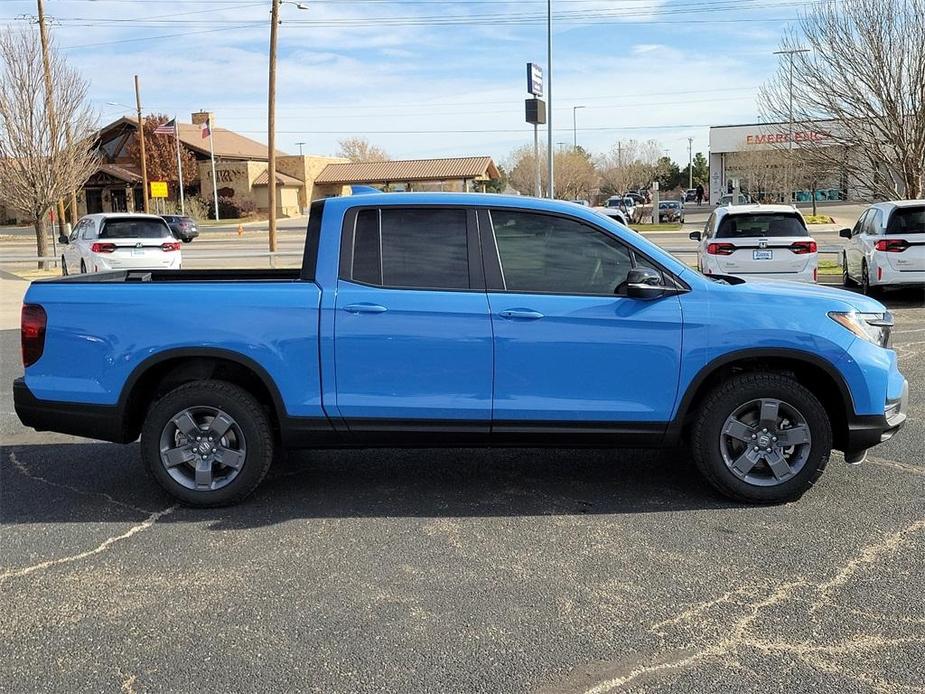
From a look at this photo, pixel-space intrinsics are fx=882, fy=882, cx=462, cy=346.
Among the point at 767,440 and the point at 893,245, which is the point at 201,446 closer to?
the point at 767,440

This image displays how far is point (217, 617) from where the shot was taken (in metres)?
3.77

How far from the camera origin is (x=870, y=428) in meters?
4.98

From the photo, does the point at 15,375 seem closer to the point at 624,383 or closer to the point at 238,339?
the point at 238,339

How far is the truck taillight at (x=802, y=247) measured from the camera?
41.3ft

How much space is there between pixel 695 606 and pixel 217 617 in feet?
6.74

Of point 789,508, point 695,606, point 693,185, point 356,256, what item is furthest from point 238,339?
point 693,185

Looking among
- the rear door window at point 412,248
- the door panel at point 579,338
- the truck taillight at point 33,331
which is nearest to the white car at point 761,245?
the door panel at point 579,338

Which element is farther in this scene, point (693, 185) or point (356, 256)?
point (693, 185)

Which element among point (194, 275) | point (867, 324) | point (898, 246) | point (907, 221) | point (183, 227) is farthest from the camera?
point (183, 227)

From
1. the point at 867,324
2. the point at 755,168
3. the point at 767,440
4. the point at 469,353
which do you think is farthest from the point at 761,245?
the point at 755,168

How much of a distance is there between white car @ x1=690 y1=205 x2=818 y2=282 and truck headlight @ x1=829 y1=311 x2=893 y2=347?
7497 mm

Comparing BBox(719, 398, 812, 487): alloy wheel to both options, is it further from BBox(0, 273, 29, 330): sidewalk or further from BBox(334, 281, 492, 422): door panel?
BBox(0, 273, 29, 330): sidewalk

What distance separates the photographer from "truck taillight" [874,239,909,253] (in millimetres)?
12984

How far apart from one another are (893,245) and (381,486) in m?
10.4
